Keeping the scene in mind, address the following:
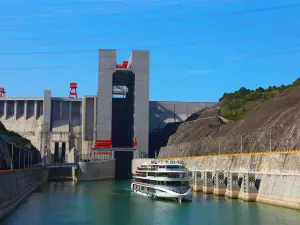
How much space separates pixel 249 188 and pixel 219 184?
938cm

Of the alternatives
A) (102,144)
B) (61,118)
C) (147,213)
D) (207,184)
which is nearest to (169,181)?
(147,213)

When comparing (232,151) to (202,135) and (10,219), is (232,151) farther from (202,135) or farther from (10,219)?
(10,219)

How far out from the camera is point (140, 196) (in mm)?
59969

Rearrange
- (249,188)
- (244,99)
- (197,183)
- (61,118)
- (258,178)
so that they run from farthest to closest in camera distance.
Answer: (61,118), (244,99), (197,183), (258,178), (249,188)

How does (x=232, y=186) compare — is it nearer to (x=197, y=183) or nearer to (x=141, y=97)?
(x=197, y=183)

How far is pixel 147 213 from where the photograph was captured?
141 ft

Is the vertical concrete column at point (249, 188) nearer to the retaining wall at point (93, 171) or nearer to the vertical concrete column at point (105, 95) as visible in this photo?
the retaining wall at point (93, 171)

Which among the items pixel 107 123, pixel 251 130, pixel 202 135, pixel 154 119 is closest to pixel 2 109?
pixel 107 123

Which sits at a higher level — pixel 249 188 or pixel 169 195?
pixel 249 188

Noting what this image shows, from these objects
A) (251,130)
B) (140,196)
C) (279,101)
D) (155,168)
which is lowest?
(140,196)

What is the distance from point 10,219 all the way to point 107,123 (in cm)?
8763

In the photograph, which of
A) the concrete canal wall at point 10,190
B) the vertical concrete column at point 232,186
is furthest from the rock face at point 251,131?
the concrete canal wall at point 10,190

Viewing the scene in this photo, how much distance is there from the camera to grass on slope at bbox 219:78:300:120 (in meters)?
115

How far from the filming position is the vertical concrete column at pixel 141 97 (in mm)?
122812
